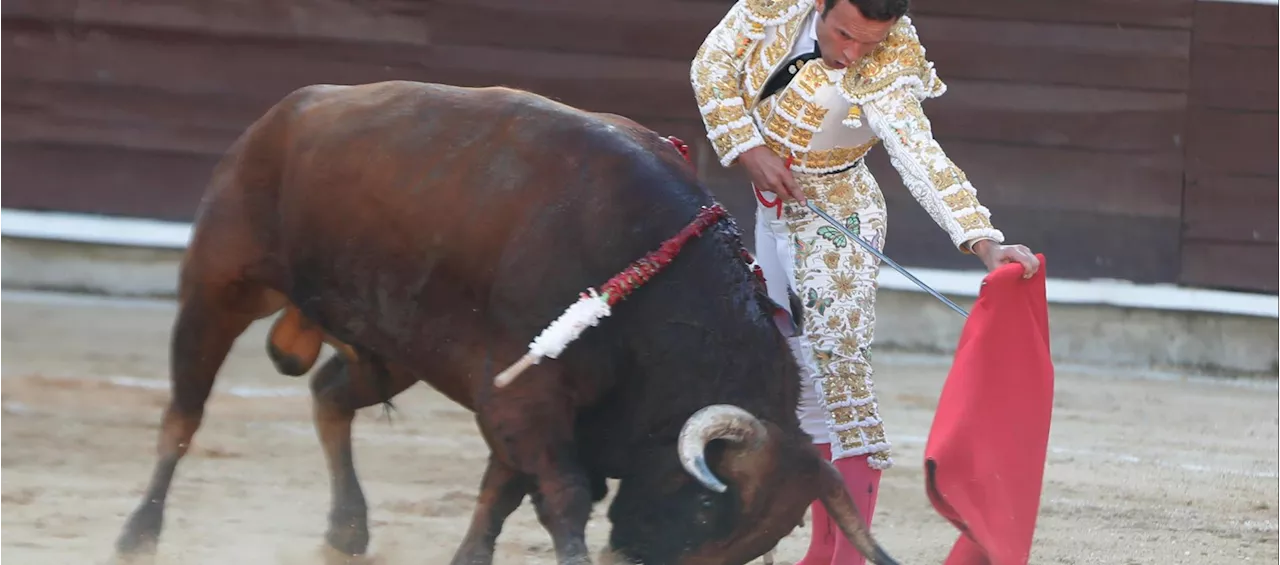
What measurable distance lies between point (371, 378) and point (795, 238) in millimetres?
956

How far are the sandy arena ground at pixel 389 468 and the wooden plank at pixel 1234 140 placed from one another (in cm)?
95

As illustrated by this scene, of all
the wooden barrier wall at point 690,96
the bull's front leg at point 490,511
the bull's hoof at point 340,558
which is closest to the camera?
the bull's front leg at point 490,511

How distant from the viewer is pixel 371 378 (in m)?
3.18

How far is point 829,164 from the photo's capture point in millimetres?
2754

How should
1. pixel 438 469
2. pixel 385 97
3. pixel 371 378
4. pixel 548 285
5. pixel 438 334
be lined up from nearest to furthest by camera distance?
pixel 548 285 < pixel 438 334 < pixel 385 97 < pixel 371 378 < pixel 438 469

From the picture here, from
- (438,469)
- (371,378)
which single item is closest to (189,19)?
(438,469)

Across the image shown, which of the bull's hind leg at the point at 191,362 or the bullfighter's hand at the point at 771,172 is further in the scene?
the bull's hind leg at the point at 191,362

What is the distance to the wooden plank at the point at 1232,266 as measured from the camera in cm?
609

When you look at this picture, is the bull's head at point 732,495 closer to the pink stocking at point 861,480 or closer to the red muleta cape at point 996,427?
the red muleta cape at point 996,427

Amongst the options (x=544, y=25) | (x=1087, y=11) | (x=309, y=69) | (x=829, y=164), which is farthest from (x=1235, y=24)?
(x=829, y=164)

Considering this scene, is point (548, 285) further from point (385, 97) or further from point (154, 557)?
point (154, 557)

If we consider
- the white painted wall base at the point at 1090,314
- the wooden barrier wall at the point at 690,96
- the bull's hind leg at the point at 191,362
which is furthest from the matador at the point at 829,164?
the wooden barrier wall at the point at 690,96

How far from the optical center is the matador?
2.58 meters

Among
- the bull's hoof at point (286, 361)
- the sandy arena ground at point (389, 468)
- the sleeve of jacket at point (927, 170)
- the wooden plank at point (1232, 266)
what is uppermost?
the sleeve of jacket at point (927, 170)
